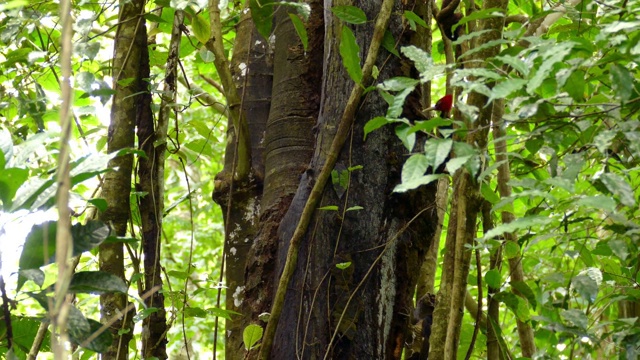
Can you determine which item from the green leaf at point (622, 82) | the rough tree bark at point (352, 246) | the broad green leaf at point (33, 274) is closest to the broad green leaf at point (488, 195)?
the rough tree bark at point (352, 246)

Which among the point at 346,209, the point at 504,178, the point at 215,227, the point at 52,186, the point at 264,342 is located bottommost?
the point at 264,342

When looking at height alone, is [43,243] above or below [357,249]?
below

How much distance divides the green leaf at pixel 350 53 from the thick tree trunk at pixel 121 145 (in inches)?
26.8

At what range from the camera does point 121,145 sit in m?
1.98

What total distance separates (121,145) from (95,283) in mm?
944

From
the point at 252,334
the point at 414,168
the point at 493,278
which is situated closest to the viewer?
the point at 414,168

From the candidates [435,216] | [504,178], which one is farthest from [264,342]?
[504,178]

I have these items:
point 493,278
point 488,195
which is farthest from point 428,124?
point 493,278

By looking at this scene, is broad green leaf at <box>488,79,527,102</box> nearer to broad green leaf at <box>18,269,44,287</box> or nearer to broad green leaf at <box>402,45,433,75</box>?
broad green leaf at <box>402,45,433,75</box>

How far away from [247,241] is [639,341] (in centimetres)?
118

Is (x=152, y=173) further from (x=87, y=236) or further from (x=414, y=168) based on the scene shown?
(x=414, y=168)

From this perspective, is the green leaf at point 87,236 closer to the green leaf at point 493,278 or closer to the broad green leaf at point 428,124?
the broad green leaf at point 428,124

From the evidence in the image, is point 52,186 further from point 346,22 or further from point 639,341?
point 639,341

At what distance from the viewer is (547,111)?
126 centimetres
